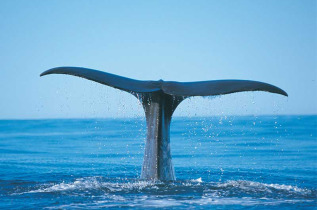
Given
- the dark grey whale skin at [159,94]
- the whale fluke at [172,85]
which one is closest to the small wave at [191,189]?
the dark grey whale skin at [159,94]

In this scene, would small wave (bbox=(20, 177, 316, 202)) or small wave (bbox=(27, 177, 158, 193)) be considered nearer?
small wave (bbox=(20, 177, 316, 202))

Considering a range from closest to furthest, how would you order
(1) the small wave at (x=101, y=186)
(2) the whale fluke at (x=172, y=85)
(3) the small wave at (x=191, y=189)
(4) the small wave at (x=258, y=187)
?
(2) the whale fluke at (x=172, y=85), (3) the small wave at (x=191, y=189), (1) the small wave at (x=101, y=186), (4) the small wave at (x=258, y=187)

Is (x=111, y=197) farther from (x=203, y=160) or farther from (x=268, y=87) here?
(x=203, y=160)

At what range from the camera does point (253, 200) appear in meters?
6.63

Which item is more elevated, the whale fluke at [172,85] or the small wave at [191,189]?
the whale fluke at [172,85]

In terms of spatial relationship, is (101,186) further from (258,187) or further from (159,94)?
(258,187)

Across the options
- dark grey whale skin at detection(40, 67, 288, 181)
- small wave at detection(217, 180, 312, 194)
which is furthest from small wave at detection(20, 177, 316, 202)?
dark grey whale skin at detection(40, 67, 288, 181)

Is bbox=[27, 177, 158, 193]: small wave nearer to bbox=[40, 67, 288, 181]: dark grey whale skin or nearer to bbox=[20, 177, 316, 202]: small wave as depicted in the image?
bbox=[20, 177, 316, 202]: small wave

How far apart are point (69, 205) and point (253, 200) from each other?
8.77ft

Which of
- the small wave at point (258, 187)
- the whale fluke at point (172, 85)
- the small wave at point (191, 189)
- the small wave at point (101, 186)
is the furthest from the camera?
the small wave at point (258, 187)

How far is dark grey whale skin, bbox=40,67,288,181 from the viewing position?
6746mm

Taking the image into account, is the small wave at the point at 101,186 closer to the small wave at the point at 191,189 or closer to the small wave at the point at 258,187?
the small wave at the point at 191,189

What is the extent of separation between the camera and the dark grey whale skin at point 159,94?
6.75m

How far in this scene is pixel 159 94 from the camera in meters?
7.57
